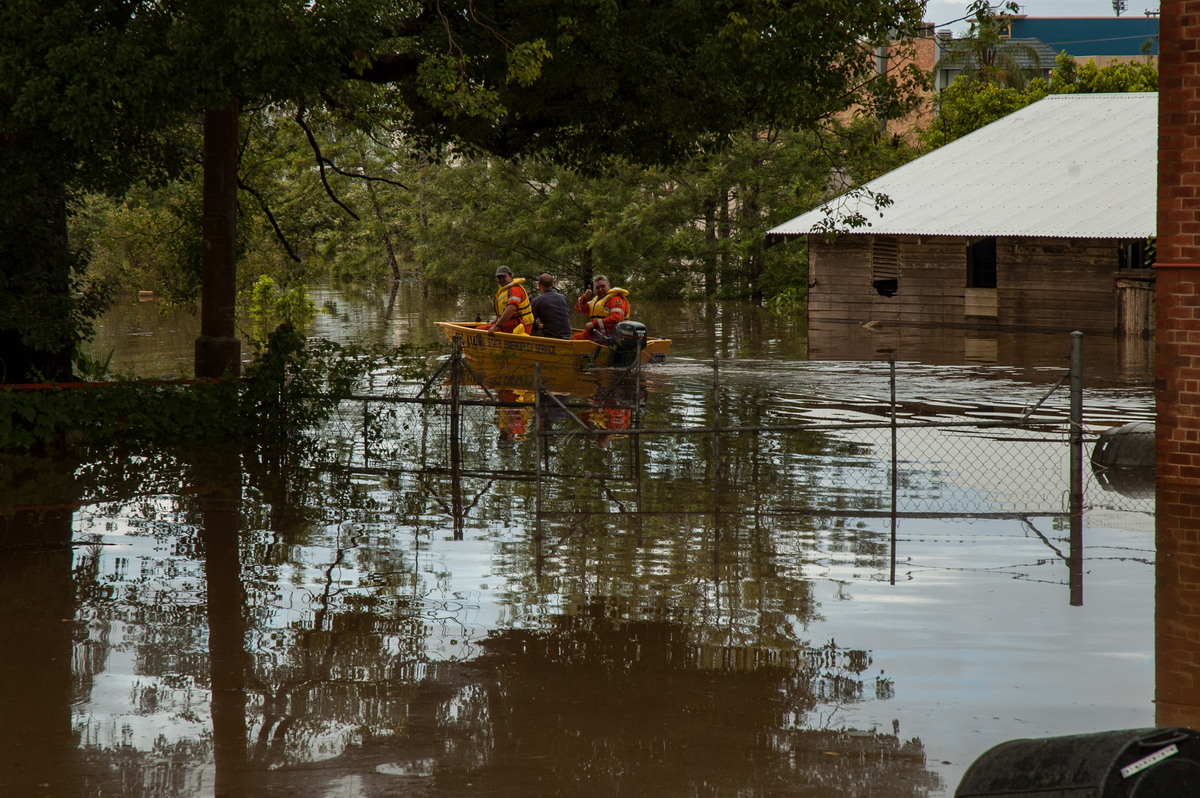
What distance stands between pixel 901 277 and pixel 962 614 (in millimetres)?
27421

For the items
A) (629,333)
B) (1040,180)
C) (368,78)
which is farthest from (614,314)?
(1040,180)

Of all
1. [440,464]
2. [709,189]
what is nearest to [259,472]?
[440,464]

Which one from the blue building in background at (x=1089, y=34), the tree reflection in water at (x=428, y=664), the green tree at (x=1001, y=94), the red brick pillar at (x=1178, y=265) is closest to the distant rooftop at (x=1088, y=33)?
the blue building in background at (x=1089, y=34)

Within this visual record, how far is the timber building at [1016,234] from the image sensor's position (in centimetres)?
3025

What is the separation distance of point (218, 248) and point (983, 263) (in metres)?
24.0

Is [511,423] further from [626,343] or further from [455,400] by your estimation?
[455,400]

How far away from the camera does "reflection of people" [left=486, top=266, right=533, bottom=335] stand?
19.6 m

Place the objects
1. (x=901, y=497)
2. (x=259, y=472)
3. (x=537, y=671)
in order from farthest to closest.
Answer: (x=259, y=472)
(x=901, y=497)
(x=537, y=671)

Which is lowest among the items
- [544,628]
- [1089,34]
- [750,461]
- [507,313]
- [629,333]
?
[544,628]

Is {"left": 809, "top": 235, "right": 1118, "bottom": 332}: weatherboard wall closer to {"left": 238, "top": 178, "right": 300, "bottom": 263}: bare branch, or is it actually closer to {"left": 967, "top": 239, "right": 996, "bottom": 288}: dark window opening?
{"left": 967, "top": 239, "right": 996, "bottom": 288}: dark window opening

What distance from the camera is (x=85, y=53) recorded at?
1152 centimetres

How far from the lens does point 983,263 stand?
34.2m

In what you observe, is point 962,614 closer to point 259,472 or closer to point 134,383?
point 259,472

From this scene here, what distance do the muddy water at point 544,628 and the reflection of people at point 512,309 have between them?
6303 mm
